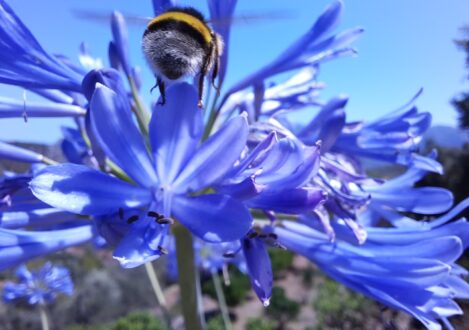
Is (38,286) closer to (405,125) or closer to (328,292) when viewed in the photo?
(405,125)

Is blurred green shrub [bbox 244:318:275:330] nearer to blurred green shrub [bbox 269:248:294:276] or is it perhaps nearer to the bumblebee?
blurred green shrub [bbox 269:248:294:276]

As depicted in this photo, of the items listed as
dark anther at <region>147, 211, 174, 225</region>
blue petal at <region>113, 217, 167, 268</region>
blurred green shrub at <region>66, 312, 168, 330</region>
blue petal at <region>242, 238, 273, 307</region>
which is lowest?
blurred green shrub at <region>66, 312, 168, 330</region>

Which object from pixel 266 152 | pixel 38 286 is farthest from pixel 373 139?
pixel 38 286

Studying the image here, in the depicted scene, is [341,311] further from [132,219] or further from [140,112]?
[132,219]

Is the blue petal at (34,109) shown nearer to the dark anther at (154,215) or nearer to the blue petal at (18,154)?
the blue petal at (18,154)

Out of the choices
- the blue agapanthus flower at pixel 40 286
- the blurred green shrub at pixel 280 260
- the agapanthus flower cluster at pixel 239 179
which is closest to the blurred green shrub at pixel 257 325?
the blurred green shrub at pixel 280 260

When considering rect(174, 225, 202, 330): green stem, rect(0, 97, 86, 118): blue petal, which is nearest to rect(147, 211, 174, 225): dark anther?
rect(174, 225, 202, 330): green stem

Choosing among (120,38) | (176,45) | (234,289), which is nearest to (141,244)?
(176,45)

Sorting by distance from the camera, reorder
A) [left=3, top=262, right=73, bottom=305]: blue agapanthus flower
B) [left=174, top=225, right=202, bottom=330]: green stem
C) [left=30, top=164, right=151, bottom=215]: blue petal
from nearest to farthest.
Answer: [left=30, top=164, right=151, bottom=215]: blue petal
[left=174, top=225, right=202, bottom=330]: green stem
[left=3, top=262, right=73, bottom=305]: blue agapanthus flower
